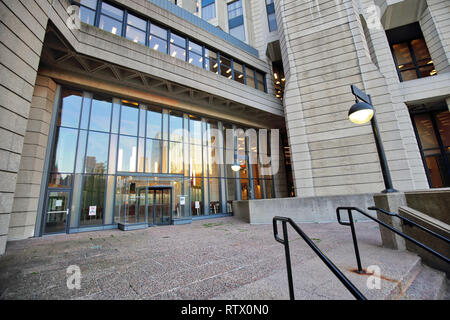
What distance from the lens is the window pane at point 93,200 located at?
1121 cm

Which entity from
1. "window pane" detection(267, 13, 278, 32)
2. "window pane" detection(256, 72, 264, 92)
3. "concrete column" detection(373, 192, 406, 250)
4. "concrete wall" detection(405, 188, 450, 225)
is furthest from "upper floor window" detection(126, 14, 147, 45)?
"concrete wall" detection(405, 188, 450, 225)

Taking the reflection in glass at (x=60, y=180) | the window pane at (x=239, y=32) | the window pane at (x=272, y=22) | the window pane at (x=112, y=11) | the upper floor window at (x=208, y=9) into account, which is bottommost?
the reflection in glass at (x=60, y=180)

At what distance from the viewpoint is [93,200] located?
1158 cm

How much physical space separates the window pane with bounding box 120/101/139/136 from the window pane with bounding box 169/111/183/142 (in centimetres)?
263

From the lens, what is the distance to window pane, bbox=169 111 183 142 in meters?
15.6

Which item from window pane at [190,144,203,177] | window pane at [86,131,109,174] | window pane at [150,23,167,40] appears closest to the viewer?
window pane at [86,131,109,174]

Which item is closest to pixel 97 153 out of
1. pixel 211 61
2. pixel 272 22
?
pixel 211 61

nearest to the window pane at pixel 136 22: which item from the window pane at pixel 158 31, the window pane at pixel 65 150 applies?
the window pane at pixel 158 31

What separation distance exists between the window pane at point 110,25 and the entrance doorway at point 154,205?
1042cm

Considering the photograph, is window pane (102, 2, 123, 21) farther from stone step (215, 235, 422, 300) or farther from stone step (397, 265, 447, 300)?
stone step (397, 265, 447, 300)

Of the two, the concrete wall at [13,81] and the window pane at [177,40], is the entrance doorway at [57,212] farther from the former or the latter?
the window pane at [177,40]

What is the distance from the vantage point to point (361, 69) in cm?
1280

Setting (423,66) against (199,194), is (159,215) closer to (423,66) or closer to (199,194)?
(199,194)
